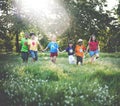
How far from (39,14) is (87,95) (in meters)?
52.4

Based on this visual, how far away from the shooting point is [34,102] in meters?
7.87

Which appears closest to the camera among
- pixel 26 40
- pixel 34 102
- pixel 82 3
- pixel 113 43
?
pixel 34 102

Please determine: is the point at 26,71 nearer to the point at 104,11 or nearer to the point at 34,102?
the point at 34,102

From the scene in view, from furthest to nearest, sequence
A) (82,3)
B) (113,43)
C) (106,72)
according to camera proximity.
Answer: (82,3)
(113,43)
(106,72)

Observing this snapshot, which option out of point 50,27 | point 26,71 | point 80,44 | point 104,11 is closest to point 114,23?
point 104,11

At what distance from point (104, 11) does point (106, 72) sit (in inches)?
2257

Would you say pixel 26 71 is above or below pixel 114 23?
below

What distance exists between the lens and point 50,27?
62812 mm

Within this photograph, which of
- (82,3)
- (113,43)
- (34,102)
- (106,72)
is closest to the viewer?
(34,102)

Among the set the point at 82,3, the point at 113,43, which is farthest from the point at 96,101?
the point at 82,3

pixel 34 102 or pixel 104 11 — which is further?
pixel 104 11

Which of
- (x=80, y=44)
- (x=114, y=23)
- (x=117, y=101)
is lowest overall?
(x=117, y=101)

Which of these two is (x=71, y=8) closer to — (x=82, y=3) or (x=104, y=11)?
(x=82, y=3)

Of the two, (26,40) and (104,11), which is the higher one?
(104,11)
